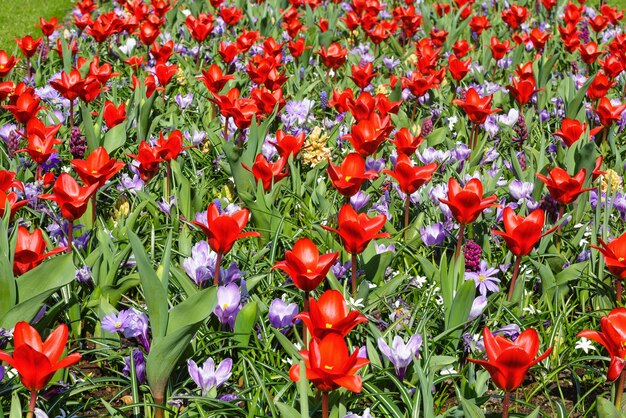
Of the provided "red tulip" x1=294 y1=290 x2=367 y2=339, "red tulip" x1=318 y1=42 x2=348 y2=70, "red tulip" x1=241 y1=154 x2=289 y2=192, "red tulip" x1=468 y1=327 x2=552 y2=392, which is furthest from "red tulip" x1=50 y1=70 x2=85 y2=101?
"red tulip" x1=468 y1=327 x2=552 y2=392

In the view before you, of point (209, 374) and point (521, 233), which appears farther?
point (521, 233)

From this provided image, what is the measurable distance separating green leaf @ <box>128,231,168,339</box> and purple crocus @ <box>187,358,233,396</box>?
15 cm

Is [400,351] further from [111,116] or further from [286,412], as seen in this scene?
[111,116]

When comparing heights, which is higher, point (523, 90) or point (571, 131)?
point (571, 131)

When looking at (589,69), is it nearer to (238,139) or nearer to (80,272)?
(238,139)

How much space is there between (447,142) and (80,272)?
2271 mm

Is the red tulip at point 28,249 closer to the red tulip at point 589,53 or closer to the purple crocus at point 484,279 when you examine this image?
the purple crocus at point 484,279

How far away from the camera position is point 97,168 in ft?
8.80

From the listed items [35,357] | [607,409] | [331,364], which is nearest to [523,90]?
[607,409]

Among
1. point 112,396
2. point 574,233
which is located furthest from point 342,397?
point 574,233

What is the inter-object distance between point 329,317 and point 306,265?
0.31m

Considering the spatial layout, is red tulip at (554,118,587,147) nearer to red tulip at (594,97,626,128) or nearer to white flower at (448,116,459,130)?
red tulip at (594,97,626,128)

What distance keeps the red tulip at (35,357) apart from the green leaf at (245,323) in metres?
0.69

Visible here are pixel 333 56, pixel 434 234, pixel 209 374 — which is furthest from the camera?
pixel 333 56
